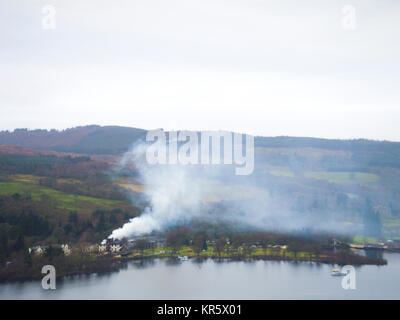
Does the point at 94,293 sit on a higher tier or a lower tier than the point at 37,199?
lower

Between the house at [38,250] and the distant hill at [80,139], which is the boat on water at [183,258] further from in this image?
the distant hill at [80,139]

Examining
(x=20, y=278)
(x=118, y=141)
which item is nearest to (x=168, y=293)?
(x=20, y=278)

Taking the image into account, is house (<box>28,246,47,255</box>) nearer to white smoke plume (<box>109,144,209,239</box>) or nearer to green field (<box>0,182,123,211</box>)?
white smoke plume (<box>109,144,209,239</box>)

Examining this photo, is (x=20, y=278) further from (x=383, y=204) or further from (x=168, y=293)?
(x=383, y=204)

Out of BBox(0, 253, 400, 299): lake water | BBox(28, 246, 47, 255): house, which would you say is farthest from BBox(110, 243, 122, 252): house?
BBox(28, 246, 47, 255): house

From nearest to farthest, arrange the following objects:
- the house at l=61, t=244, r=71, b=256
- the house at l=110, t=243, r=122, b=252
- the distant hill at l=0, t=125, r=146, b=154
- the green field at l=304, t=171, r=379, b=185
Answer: the house at l=61, t=244, r=71, b=256 → the house at l=110, t=243, r=122, b=252 → the green field at l=304, t=171, r=379, b=185 → the distant hill at l=0, t=125, r=146, b=154

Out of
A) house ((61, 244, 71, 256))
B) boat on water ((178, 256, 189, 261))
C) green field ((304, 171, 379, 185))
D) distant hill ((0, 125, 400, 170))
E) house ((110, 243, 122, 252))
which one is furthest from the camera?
distant hill ((0, 125, 400, 170))
